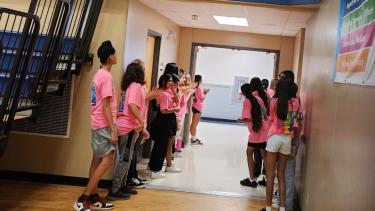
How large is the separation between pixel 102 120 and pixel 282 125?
1792 mm

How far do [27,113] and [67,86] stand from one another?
1.03 metres

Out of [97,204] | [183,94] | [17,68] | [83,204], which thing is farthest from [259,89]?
[17,68]

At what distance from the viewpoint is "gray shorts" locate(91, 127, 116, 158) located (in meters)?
4.22

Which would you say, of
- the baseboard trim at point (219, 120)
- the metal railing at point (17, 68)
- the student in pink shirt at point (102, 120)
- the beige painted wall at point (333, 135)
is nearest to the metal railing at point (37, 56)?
the metal railing at point (17, 68)

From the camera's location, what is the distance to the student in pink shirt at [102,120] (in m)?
4.12

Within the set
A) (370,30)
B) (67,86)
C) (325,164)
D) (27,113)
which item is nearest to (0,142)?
(27,113)

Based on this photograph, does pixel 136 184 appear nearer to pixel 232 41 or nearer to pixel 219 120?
pixel 232 41

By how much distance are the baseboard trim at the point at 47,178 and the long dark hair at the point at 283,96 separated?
7.30ft

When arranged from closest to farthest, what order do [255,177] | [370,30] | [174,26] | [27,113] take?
[370,30] → [27,113] → [255,177] → [174,26]

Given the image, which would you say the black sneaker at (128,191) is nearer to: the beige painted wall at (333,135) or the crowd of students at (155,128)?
the crowd of students at (155,128)

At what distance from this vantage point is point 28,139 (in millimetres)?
5234

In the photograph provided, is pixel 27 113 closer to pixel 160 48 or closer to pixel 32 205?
pixel 32 205

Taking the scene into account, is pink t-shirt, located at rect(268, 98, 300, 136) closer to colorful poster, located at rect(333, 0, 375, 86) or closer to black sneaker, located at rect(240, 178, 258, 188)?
colorful poster, located at rect(333, 0, 375, 86)

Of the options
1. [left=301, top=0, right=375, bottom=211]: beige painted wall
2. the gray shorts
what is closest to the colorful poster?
A: [left=301, top=0, right=375, bottom=211]: beige painted wall
